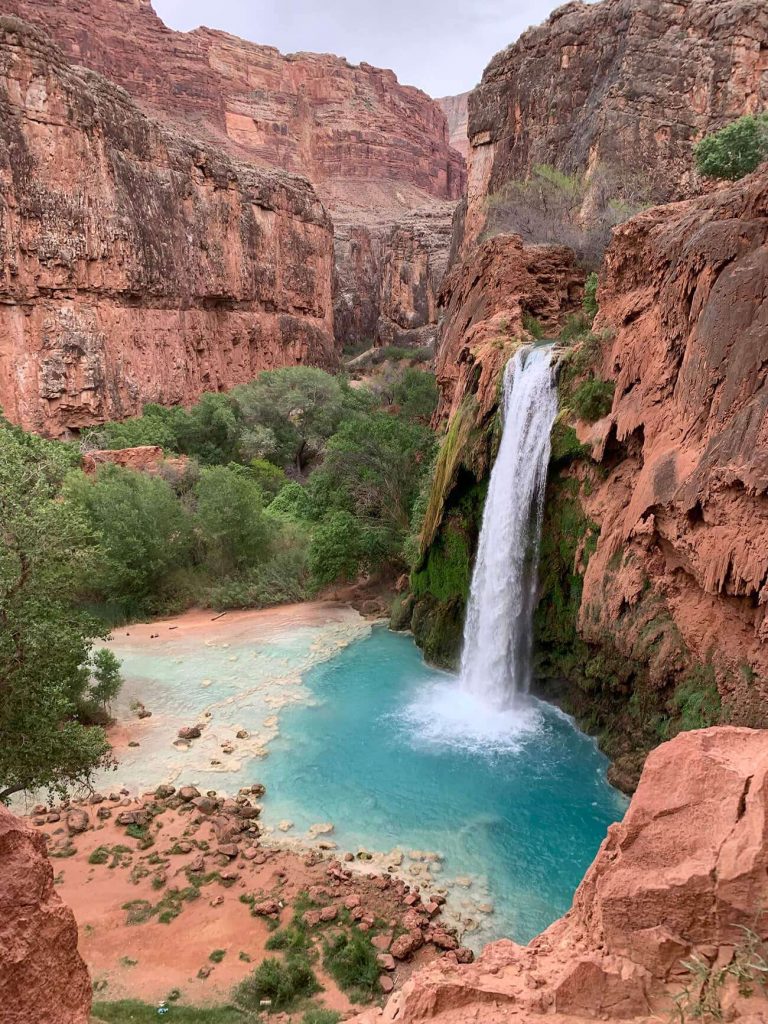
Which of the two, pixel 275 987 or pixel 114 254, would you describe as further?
pixel 114 254

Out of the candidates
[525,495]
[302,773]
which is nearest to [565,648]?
[525,495]

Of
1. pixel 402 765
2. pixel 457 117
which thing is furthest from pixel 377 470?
pixel 457 117

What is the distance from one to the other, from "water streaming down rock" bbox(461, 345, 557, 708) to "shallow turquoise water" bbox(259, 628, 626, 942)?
2.28 feet

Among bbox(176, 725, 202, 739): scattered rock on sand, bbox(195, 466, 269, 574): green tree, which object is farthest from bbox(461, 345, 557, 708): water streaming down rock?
bbox(195, 466, 269, 574): green tree

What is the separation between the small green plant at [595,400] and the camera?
12094 millimetres

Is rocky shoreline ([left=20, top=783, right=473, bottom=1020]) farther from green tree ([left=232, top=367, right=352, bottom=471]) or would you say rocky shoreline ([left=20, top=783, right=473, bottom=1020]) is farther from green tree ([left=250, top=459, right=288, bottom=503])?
green tree ([left=232, top=367, right=352, bottom=471])

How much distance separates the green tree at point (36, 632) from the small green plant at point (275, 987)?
9.08 ft

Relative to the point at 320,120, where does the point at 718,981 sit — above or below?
below

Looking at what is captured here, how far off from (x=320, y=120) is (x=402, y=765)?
74489mm

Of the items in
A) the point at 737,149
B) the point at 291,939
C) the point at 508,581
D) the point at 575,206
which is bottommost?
the point at 291,939

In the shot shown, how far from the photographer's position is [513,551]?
1310 cm

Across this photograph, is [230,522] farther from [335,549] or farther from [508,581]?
[508,581]

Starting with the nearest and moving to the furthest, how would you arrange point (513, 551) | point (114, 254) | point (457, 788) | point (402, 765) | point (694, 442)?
1. point (694, 442)
2. point (457, 788)
3. point (402, 765)
4. point (513, 551)
5. point (114, 254)

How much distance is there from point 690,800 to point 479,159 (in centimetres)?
3212
